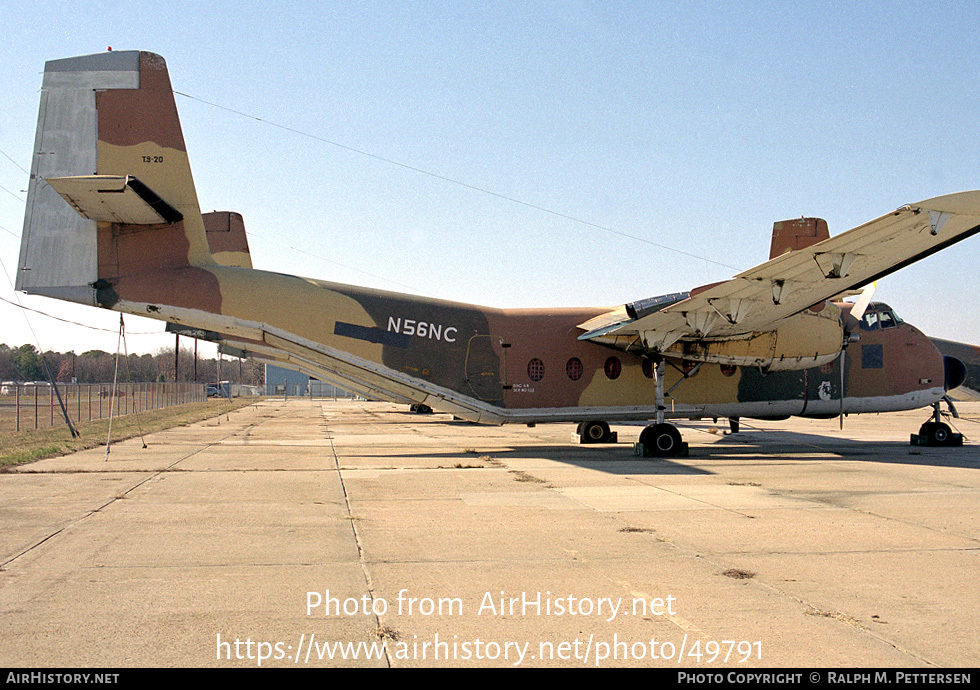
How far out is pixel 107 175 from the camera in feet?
50.5

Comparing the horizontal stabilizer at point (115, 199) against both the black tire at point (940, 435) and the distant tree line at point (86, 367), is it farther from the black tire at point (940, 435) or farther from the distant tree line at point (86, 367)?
the distant tree line at point (86, 367)

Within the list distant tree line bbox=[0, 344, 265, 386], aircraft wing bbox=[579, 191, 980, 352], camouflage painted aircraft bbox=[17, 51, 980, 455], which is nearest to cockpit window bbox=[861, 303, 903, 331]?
camouflage painted aircraft bbox=[17, 51, 980, 455]

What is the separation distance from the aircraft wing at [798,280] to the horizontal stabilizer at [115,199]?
31.5ft

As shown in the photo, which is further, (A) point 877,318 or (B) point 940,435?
→ (A) point 877,318

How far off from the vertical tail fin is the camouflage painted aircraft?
28 mm

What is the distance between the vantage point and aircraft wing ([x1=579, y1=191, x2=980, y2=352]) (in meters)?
12.3

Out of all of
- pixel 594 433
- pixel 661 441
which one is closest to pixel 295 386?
pixel 594 433

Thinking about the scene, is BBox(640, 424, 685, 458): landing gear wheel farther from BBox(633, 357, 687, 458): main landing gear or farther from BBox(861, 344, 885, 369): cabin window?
BBox(861, 344, 885, 369): cabin window

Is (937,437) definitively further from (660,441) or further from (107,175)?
(107,175)

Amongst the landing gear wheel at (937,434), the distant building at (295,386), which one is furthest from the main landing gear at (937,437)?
the distant building at (295,386)

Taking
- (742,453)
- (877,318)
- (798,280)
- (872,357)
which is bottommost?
(742,453)

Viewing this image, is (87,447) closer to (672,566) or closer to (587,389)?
(587,389)

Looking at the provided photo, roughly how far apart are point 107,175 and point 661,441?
42.4ft

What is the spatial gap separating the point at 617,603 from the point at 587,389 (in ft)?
41.3
